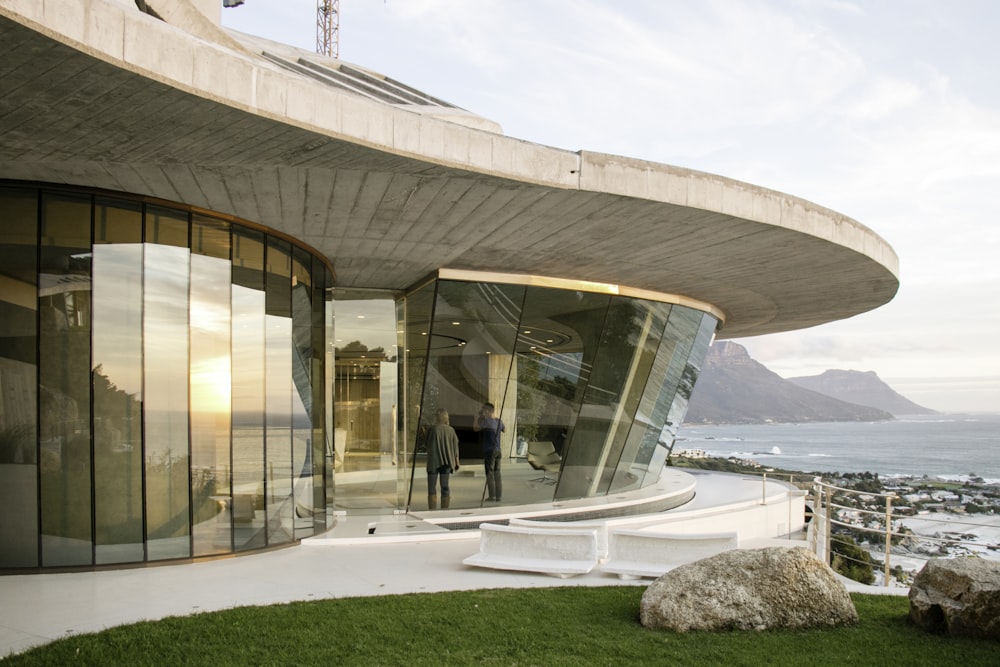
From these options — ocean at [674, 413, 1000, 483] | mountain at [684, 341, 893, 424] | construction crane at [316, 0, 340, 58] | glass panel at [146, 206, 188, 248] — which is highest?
construction crane at [316, 0, 340, 58]

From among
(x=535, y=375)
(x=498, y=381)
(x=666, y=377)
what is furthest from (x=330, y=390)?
(x=666, y=377)

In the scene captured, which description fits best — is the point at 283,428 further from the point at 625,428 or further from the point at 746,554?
the point at 625,428

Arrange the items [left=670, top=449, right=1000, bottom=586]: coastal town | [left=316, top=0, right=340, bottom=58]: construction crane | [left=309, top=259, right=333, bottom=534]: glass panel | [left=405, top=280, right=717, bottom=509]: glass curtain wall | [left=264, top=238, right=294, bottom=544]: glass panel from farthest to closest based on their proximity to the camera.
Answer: [left=316, top=0, right=340, bottom=58]: construction crane < [left=405, top=280, right=717, bottom=509]: glass curtain wall < [left=670, top=449, right=1000, bottom=586]: coastal town < [left=309, top=259, right=333, bottom=534]: glass panel < [left=264, top=238, right=294, bottom=544]: glass panel

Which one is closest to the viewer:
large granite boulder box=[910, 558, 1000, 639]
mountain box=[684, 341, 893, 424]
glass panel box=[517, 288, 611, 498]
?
large granite boulder box=[910, 558, 1000, 639]

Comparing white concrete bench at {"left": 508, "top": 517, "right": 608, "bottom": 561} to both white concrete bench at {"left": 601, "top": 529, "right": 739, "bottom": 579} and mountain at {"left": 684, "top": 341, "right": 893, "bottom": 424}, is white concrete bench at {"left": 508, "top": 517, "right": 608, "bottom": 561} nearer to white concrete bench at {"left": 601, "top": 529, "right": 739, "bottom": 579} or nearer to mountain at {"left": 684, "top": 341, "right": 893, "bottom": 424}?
white concrete bench at {"left": 601, "top": 529, "right": 739, "bottom": 579}

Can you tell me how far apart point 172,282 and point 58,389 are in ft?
5.30

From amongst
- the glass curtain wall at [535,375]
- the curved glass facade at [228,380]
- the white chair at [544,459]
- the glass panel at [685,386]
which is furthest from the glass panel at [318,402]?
the glass panel at [685,386]

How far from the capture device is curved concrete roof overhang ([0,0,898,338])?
206 inches

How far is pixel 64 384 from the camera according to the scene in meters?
8.43

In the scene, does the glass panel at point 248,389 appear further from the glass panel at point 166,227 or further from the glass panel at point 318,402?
the glass panel at point 318,402

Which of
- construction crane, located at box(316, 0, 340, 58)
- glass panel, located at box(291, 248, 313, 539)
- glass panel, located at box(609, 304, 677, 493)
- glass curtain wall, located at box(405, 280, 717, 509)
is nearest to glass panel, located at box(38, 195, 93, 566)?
glass panel, located at box(291, 248, 313, 539)

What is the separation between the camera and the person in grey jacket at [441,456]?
1377 centimetres

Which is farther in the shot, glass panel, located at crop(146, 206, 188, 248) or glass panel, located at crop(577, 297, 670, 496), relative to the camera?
glass panel, located at crop(577, 297, 670, 496)

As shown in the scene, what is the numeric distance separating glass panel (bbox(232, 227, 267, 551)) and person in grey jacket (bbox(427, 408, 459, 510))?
4.17 m
